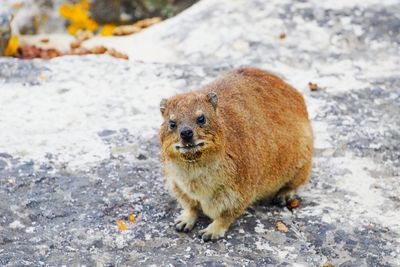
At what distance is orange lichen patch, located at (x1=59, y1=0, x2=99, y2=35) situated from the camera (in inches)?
390

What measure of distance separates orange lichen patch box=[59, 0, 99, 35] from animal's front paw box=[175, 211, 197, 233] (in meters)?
5.41

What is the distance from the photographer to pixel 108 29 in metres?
10.1

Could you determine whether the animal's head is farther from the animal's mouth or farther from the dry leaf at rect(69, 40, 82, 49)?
the dry leaf at rect(69, 40, 82, 49)

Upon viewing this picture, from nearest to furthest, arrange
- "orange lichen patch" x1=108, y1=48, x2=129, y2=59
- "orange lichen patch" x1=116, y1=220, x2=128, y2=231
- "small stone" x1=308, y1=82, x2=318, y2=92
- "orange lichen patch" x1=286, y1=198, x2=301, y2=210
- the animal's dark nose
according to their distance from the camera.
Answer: the animal's dark nose → "orange lichen patch" x1=116, y1=220, x2=128, y2=231 → "orange lichen patch" x1=286, y1=198, x2=301, y2=210 → "small stone" x1=308, y1=82, x2=318, y2=92 → "orange lichen patch" x1=108, y1=48, x2=129, y2=59

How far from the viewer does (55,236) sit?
16.1 feet

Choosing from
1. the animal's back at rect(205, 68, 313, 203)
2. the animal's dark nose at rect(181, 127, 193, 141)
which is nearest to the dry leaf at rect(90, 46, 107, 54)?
the animal's back at rect(205, 68, 313, 203)

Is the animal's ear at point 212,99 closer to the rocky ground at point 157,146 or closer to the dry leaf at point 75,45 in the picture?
the rocky ground at point 157,146

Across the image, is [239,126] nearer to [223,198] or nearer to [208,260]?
[223,198]

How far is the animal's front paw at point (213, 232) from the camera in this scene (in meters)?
4.92

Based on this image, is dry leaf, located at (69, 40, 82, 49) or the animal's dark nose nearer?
the animal's dark nose

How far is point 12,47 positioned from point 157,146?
11.5 feet

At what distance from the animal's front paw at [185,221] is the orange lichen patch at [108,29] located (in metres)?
5.03

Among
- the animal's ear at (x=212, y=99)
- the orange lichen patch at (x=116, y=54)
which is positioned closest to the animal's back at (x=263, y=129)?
the animal's ear at (x=212, y=99)

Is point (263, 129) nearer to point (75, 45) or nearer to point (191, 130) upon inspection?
point (191, 130)
